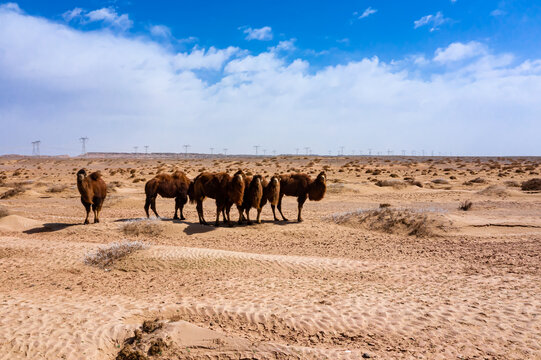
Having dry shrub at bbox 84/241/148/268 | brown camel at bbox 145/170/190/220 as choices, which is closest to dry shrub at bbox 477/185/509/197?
brown camel at bbox 145/170/190/220

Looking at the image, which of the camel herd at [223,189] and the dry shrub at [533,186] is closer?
the camel herd at [223,189]

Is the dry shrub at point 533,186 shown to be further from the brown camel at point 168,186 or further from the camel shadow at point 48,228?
the camel shadow at point 48,228

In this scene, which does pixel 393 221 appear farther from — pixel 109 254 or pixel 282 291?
pixel 109 254

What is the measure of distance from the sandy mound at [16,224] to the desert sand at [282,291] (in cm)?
8

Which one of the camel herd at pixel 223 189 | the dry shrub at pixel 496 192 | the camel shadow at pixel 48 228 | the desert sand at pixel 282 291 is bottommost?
the desert sand at pixel 282 291

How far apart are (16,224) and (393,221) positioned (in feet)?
48.3

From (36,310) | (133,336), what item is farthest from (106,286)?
(133,336)

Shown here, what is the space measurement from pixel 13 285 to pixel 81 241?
14.7 feet

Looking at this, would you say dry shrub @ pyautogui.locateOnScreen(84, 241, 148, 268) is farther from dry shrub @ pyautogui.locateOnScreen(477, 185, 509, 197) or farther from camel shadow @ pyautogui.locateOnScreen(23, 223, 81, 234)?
dry shrub @ pyautogui.locateOnScreen(477, 185, 509, 197)

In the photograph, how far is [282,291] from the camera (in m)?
7.62

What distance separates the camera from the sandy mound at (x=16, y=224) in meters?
14.2

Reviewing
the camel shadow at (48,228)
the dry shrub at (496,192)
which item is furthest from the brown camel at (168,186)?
the dry shrub at (496,192)

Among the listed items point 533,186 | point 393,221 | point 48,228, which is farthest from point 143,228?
point 533,186

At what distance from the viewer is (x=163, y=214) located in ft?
60.9
